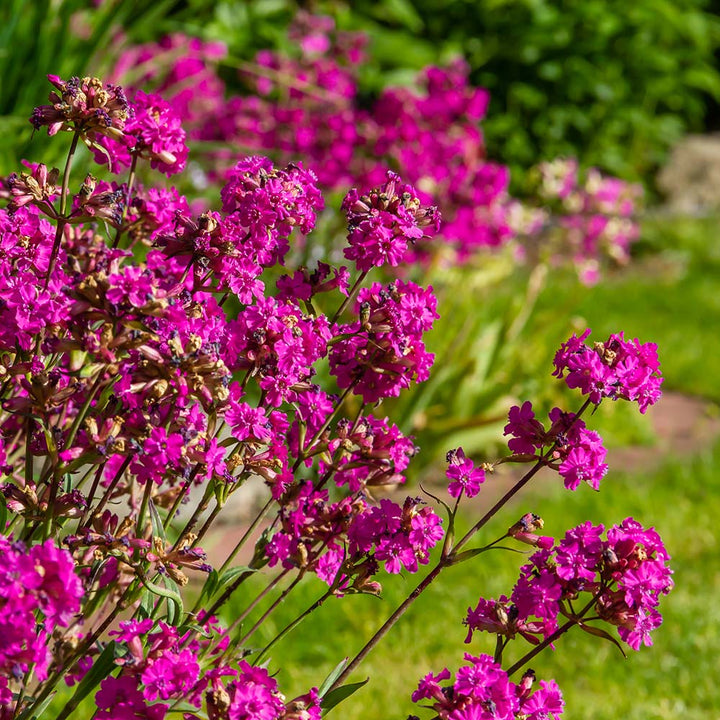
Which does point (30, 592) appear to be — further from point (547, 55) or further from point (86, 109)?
point (547, 55)

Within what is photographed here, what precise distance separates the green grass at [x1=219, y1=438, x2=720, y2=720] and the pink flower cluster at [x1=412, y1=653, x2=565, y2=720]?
93 cm

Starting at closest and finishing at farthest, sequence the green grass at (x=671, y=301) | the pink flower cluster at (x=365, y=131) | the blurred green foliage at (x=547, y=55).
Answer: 1. the pink flower cluster at (x=365, y=131)
2. the green grass at (x=671, y=301)
3. the blurred green foliage at (x=547, y=55)

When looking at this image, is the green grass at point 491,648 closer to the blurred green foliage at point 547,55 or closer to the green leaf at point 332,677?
the green leaf at point 332,677

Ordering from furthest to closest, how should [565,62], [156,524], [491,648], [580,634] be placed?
[565,62] < [580,634] < [491,648] < [156,524]

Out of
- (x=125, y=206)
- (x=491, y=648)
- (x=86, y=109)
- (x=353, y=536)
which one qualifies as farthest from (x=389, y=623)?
(x=491, y=648)

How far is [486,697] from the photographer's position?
140cm

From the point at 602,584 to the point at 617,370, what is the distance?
0.96 ft

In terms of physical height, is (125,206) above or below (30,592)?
above

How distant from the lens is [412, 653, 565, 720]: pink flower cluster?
4.58 ft

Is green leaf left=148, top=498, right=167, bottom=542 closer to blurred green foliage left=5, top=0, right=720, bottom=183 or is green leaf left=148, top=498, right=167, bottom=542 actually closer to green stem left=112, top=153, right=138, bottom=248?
green stem left=112, top=153, right=138, bottom=248

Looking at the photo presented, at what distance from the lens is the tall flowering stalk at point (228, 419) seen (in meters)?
1.37

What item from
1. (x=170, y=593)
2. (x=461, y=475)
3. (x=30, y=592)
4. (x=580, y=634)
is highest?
(x=580, y=634)

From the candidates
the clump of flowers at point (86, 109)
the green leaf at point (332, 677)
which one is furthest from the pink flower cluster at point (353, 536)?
the clump of flowers at point (86, 109)

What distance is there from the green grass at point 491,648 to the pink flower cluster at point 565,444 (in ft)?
3.37
